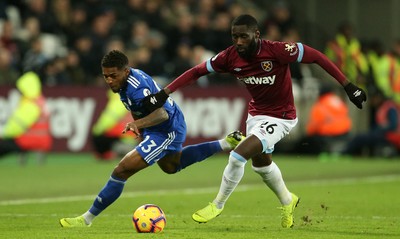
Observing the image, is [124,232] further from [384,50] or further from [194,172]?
[384,50]

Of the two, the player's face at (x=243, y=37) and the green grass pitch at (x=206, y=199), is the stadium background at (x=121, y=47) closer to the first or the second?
the green grass pitch at (x=206, y=199)

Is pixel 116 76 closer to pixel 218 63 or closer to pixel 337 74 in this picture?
pixel 218 63

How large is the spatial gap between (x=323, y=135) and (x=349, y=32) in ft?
9.89

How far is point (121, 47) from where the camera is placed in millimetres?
21812

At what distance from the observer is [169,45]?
2347 centimetres

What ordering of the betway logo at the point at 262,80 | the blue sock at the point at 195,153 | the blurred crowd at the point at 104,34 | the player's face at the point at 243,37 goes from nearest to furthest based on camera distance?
the player's face at the point at 243,37, the betway logo at the point at 262,80, the blue sock at the point at 195,153, the blurred crowd at the point at 104,34

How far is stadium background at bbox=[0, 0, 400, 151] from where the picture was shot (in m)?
20.7

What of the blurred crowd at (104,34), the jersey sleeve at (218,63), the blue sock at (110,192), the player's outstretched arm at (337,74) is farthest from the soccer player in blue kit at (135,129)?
the blurred crowd at (104,34)

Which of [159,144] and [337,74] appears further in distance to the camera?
[159,144]

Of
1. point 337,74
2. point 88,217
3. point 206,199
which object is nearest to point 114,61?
point 88,217

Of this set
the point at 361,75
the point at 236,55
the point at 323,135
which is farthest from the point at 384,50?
the point at 236,55

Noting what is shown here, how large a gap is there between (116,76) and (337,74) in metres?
2.11

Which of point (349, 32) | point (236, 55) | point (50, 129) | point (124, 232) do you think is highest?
point (236, 55)

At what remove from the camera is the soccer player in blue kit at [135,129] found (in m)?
9.99
